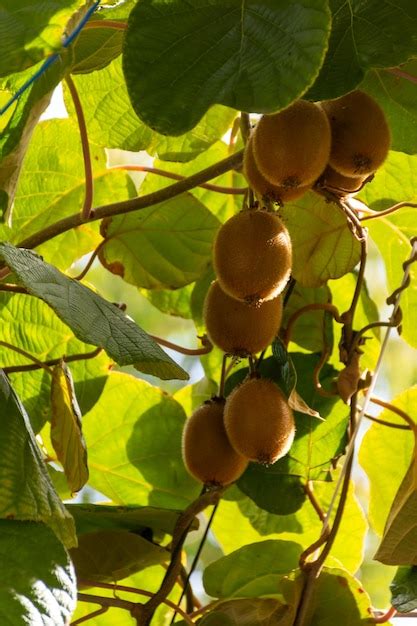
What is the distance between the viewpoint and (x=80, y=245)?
1.20 meters

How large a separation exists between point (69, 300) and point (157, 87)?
0.17 meters

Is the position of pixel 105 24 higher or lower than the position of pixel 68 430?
higher

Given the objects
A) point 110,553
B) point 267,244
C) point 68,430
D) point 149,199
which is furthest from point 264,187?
point 110,553

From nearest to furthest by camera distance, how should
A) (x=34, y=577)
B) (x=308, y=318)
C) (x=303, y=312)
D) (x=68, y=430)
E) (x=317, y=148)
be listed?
(x=34, y=577) < (x=317, y=148) < (x=68, y=430) < (x=303, y=312) < (x=308, y=318)

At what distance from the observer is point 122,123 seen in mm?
1096

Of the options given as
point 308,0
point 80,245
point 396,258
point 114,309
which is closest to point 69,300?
point 114,309

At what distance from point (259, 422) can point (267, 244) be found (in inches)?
6.0

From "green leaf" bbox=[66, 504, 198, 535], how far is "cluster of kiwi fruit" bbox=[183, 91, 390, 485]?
0.34 feet

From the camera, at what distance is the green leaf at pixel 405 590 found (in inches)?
36.9

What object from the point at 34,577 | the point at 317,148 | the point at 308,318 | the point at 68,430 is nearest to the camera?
the point at 34,577

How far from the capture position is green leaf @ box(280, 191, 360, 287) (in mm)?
1037

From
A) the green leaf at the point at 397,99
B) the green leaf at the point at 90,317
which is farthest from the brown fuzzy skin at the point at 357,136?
the green leaf at the point at 90,317

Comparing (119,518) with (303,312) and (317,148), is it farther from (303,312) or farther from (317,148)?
(317,148)

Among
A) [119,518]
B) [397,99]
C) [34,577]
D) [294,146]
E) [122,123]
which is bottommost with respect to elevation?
[34,577]
